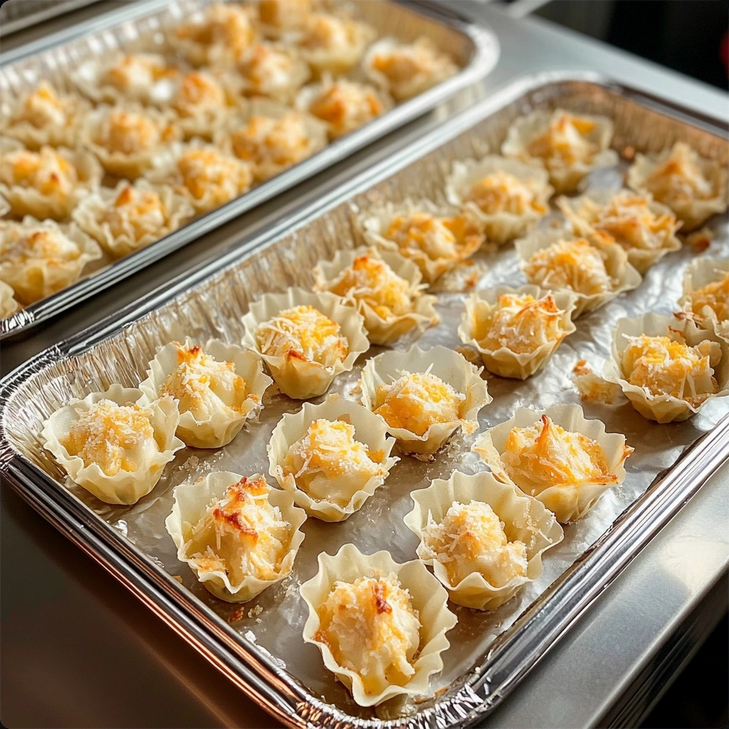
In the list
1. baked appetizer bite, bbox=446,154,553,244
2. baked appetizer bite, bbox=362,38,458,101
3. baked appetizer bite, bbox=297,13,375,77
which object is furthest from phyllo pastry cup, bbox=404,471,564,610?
baked appetizer bite, bbox=297,13,375,77

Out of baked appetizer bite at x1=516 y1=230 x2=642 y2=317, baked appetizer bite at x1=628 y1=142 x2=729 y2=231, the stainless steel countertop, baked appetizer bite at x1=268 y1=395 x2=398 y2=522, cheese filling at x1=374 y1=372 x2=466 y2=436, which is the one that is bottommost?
the stainless steel countertop

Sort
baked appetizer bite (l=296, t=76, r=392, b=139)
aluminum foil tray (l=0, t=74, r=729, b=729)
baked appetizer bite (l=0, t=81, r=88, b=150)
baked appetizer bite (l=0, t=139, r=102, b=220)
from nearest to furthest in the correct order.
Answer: aluminum foil tray (l=0, t=74, r=729, b=729), baked appetizer bite (l=0, t=139, r=102, b=220), baked appetizer bite (l=0, t=81, r=88, b=150), baked appetizer bite (l=296, t=76, r=392, b=139)

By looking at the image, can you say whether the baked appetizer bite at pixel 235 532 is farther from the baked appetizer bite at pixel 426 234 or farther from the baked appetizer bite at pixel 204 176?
the baked appetizer bite at pixel 204 176

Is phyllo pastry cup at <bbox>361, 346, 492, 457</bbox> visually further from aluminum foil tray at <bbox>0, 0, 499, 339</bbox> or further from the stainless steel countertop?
aluminum foil tray at <bbox>0, 0, 499, 339</bbox>

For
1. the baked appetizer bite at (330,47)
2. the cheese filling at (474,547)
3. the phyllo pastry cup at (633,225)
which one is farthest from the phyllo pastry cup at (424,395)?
the baked appetizer bite at (330,47)

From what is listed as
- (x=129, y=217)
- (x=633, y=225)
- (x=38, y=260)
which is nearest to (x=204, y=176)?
(x=129, y=217)

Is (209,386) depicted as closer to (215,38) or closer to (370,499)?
(370,499)
